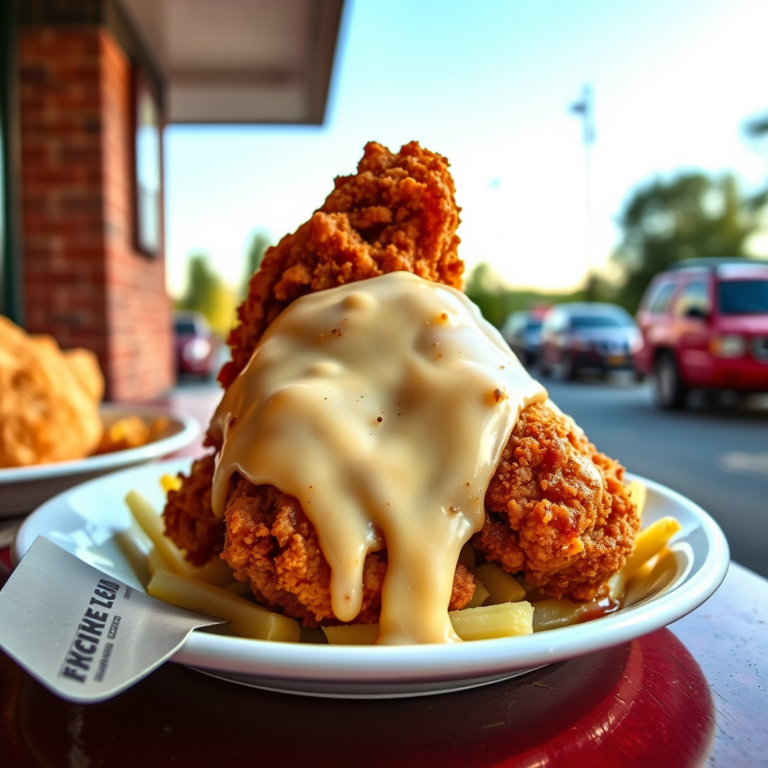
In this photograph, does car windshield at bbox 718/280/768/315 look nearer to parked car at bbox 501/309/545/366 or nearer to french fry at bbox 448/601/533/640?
french fry at bbox 448/601/533/640

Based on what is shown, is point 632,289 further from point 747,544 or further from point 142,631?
point 142,631

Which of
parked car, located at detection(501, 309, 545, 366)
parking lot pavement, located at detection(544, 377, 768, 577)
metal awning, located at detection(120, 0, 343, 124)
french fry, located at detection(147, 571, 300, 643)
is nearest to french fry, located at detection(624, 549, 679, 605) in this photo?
french fry, located at detection(147, 571, 300, 643)

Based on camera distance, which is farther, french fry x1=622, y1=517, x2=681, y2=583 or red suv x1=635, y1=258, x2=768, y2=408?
red suv x1=635, y1=258, x2=768, y2=408

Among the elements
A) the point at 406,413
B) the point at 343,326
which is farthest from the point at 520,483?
the point at 343,326

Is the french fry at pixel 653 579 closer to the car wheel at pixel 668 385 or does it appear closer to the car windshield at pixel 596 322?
the car wheel at pixel 668 385

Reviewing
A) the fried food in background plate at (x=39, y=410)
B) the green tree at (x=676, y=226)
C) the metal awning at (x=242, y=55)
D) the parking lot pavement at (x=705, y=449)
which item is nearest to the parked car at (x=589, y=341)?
the parking lot pavement at (x=705, y=449)

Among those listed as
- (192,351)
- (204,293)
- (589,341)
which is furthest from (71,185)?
(204,293)
